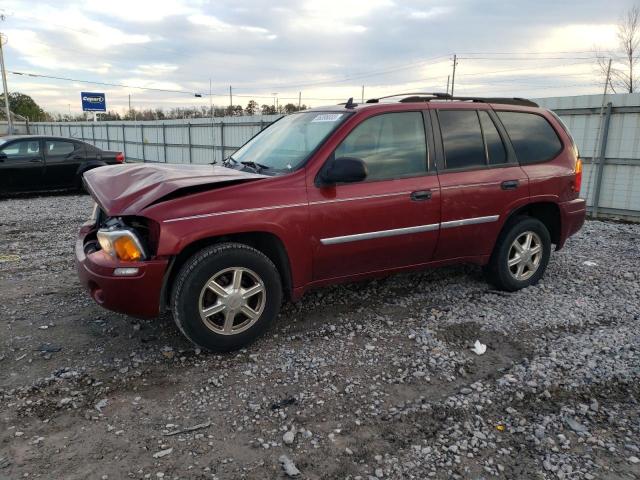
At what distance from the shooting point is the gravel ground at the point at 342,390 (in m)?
2.55

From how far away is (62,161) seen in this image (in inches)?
448

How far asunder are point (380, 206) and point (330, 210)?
17.8 inches

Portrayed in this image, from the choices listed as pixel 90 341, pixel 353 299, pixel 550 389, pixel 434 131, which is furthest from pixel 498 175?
pixel 90 341

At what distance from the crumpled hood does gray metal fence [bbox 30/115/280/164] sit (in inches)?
A: 419

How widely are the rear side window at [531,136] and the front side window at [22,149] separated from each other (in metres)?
10.2

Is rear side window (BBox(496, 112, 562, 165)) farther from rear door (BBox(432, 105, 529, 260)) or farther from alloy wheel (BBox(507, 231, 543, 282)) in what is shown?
alloy wheel (BBox(507, 231, 543, 282))

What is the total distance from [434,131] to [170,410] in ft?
10.0

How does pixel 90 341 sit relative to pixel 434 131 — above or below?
below

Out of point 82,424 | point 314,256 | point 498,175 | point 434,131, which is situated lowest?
point 82,424

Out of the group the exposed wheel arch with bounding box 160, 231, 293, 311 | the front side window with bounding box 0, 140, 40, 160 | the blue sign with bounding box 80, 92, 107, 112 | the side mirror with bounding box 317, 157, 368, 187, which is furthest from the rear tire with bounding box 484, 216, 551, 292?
the blue sign with bounding box 80, 92, 107, 112

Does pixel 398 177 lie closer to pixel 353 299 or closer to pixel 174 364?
pixel 353 299

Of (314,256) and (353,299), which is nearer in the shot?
(314,256)

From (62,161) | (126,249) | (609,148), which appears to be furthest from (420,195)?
(62,161)

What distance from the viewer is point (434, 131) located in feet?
14.3
